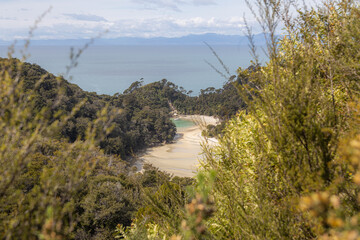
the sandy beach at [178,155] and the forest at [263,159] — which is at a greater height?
the forest at [263,159]

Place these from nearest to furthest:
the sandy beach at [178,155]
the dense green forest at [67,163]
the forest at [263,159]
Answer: the forest at [263,159] < the dense green forest at [67,163] < the sandy beach at [178,155]

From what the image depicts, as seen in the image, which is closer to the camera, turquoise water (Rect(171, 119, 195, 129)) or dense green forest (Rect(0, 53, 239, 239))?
dense green forest (Rect(0, 53, 239, 239))

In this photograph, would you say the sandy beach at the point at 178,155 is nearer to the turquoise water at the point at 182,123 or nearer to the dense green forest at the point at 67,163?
the dense green forest at the point at 67,163

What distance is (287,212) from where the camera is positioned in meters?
2.26

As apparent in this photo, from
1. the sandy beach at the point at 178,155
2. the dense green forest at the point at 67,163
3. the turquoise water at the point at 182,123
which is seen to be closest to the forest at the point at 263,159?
the dense green forest at the point at 67,163

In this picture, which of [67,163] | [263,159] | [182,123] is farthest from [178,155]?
[67,163]

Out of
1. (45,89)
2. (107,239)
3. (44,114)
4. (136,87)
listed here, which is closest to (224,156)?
(44,114)

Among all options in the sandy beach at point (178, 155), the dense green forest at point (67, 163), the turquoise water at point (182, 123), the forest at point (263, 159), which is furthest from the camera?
the turquoise water at point (182, 123)

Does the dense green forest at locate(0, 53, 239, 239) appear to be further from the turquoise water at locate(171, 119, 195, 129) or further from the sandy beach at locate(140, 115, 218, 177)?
the turquoise water at locate(171, 119, 195, 129)

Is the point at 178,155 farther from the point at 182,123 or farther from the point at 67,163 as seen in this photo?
the point at 67,163

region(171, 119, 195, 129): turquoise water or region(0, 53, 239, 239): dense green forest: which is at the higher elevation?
region(0, 53, 239, 239): dense green forest

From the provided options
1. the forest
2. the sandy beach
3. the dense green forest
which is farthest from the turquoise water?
the forest

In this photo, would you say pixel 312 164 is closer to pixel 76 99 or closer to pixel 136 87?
pixel 76 99

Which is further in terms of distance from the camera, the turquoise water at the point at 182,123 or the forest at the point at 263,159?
the turquoise water at the point at 182,123
